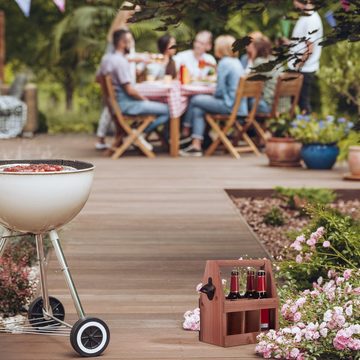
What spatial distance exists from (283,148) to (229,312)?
748 centimetres

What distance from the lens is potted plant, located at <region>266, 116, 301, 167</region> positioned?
11.7m

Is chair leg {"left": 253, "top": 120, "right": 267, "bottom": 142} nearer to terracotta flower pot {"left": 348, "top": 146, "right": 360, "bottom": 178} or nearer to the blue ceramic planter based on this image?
the blue ceramic planter

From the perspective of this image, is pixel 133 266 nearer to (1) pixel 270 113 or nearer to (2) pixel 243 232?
(2) pixel 243 232

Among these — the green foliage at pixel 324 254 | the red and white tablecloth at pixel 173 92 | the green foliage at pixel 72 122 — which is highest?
the green foliage at pixel 324 254

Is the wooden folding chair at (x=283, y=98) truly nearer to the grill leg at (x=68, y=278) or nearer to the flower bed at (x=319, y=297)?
the flower bed at (x=319, y=297)

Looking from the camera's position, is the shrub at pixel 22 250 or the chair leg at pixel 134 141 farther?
the chair leg at pixel 134 141

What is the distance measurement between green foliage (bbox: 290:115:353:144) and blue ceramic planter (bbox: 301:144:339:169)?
0.17 ft

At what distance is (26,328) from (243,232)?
2901 millimetres

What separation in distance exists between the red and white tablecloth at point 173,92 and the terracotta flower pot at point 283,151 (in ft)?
4.29

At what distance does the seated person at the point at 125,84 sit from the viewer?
12.1 metres

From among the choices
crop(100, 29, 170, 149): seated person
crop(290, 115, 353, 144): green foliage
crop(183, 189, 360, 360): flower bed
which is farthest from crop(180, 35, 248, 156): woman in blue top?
crop(183, 189, 360, 360): flower bed

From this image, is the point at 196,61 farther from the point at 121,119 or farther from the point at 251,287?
the point at 251,287

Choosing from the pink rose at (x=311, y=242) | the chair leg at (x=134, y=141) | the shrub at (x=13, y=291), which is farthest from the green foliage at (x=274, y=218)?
the chair leg at (x=134, y=141)

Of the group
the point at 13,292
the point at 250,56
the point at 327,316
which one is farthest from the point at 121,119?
the point at 327,316
